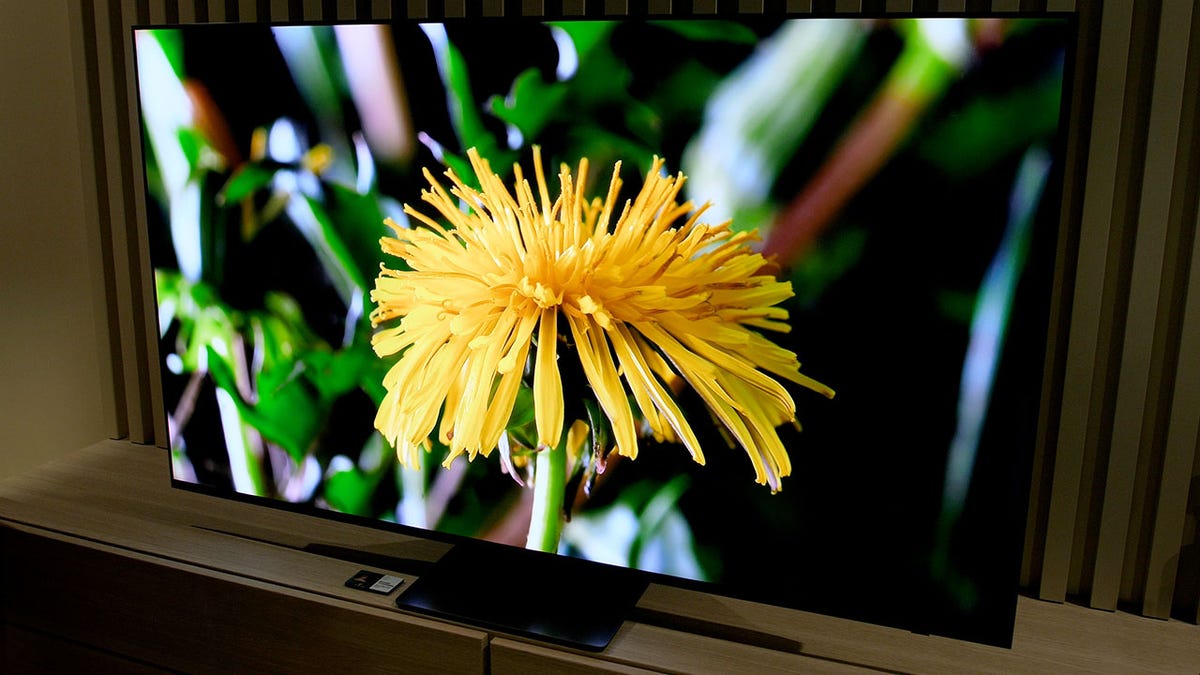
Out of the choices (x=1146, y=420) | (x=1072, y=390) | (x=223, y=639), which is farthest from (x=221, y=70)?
(x=1146, y=420)

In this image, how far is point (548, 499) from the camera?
63.2 inches

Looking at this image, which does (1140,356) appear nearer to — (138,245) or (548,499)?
(548,499)

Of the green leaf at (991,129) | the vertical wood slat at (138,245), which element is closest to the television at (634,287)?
the green leaf at (991,129)

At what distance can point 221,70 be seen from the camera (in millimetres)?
1709

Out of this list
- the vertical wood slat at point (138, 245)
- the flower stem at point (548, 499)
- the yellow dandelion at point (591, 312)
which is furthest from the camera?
the vertical wood slat at point (138, 245)

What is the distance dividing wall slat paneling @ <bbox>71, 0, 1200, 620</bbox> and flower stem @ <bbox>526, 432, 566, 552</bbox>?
777 mm

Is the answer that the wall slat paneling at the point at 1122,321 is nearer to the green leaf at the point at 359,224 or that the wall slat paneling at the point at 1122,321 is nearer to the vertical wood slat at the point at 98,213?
the green leaf at the point at 359,224

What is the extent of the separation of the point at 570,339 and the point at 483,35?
48 centimetres

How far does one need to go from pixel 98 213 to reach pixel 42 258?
0.64ft

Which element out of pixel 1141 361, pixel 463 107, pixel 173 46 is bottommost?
pixel 1141 361

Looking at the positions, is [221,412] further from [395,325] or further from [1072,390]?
[1072,390]

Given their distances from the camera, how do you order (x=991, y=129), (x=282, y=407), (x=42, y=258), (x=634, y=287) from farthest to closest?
1. (x=42, y=258)
2. (x=282, y=407)
3. (x=634, y=287)
4. (x=991, y=129)

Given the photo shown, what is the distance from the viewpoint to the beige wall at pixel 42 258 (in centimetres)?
229

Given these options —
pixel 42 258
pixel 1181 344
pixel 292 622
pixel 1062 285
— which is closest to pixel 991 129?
pixel 1062 285
